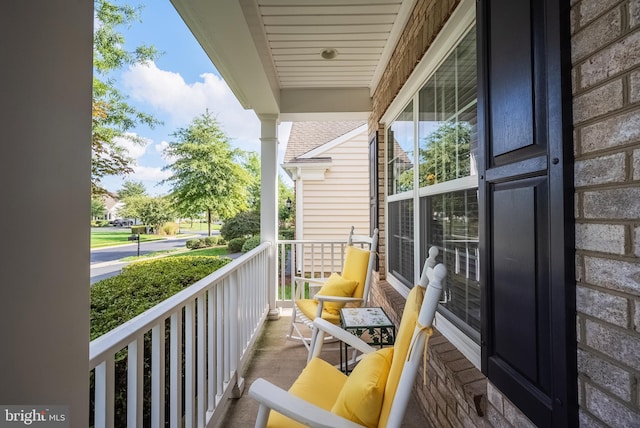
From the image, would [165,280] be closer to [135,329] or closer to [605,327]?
[135,329]

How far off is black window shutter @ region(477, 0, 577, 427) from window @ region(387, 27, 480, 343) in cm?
42

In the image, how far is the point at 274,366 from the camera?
2746 mm

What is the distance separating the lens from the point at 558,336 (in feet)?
2.68

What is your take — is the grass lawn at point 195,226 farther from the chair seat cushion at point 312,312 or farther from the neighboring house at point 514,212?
the neighboring house at point 514,212

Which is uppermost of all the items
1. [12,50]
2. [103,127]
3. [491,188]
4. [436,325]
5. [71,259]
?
[103,127]

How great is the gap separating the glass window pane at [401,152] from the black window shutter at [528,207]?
1.42m

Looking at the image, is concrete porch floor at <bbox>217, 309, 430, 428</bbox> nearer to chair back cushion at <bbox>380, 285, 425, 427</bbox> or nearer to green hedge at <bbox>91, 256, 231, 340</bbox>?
green hedge at <bbox>91, 256, 231, 340</bbox>

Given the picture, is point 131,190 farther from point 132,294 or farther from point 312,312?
point 312,312

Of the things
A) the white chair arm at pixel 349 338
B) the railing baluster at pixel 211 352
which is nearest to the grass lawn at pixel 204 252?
the railing baluster at pixel 211 352

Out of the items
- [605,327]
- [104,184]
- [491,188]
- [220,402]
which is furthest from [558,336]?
[104,184]

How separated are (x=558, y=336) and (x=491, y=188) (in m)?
0.55

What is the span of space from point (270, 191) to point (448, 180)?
103 inches

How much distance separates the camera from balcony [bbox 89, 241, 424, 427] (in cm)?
107

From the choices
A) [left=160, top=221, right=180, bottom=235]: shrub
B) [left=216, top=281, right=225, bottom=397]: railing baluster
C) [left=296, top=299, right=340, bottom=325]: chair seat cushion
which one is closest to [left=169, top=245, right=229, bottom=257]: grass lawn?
[left=160, top=221, right=180, bottom=235]: shrub
